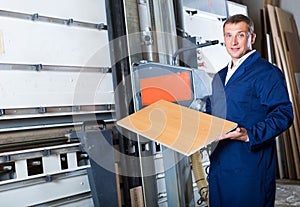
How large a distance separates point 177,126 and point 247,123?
12.0 inches


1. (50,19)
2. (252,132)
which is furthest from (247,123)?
(50,19)

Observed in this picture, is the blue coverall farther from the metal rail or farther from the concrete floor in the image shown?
the concrete floor

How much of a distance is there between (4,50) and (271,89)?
140 cm

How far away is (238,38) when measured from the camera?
1.51 meters

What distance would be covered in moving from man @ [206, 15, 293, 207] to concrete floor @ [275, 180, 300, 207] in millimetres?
1696

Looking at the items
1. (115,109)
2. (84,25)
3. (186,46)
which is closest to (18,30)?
(84,25)

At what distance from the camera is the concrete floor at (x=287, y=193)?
118 inches

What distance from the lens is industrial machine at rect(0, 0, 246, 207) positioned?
198 cm

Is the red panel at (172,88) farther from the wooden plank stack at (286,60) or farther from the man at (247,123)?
the wooden plank stack at (286,60)

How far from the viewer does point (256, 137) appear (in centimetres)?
135

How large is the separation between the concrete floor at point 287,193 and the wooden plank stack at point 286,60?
0.67 feet

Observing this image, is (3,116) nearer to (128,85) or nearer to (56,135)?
(56,135)

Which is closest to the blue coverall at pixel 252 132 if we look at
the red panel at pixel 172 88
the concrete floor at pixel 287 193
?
the red panel at pixel 172 88

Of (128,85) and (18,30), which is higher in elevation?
(18,30)
